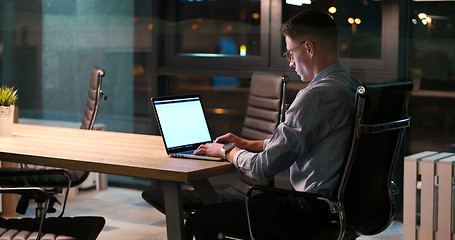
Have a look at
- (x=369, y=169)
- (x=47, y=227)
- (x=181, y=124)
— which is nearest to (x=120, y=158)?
(x=181, y=124)

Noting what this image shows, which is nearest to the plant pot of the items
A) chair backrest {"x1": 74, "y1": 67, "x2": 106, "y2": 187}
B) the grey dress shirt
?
chair backrest {"x1": 74, "y1": 67, "x2": 106, "y2": 187}

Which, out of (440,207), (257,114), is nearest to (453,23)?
(440,207)

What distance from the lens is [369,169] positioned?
9.82 feet

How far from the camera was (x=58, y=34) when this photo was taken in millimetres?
7434

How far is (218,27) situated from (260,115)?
236cm

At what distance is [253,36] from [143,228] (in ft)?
6.39

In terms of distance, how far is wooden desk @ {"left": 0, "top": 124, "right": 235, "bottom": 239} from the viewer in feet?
10.8

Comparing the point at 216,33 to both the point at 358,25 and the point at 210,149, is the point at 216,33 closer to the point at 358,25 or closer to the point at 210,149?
the point at 358,25

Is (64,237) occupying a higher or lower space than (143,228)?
higher

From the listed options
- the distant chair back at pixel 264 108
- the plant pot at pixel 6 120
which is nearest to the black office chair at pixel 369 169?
the distant chair back at pixel 264 108

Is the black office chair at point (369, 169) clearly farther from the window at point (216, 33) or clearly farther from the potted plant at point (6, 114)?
the window at point (216, 33)

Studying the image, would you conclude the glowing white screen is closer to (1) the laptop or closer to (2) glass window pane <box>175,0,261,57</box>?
(1) the laptop

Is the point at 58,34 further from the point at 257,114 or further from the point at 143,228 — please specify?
the point at 257,114

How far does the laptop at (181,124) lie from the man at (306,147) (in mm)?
437
